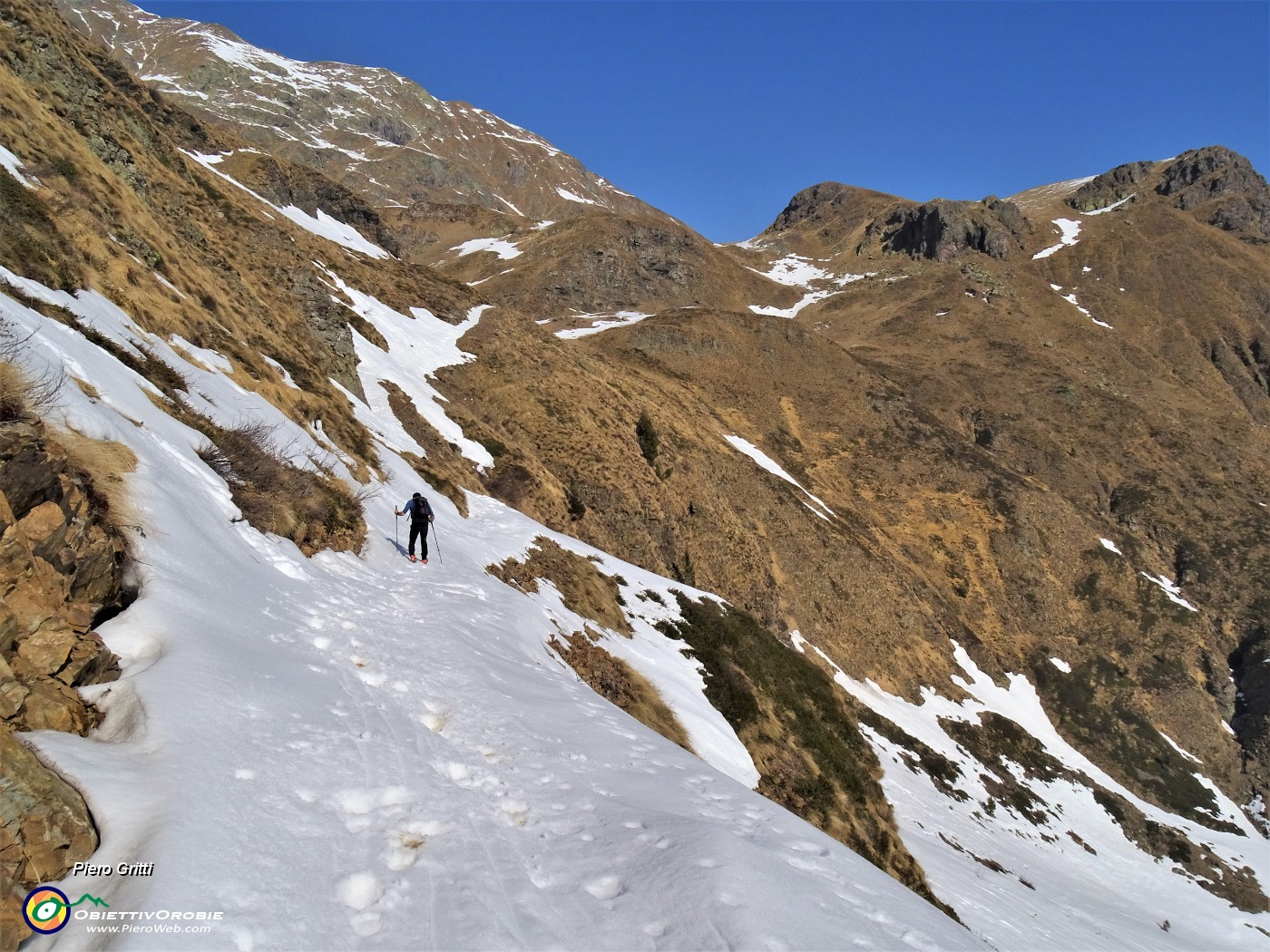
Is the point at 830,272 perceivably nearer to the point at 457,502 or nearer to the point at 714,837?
the point at 457,502

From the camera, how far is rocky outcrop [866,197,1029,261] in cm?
13650

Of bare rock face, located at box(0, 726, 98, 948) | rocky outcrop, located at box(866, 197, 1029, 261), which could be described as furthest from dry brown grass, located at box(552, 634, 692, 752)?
rocky outcrop, located at box(866, 197, 1029, 261)

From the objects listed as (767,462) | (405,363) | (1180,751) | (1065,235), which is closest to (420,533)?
(405,363)

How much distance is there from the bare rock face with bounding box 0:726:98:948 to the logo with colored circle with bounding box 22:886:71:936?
38 mm

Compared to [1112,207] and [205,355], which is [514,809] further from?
[1112,207]

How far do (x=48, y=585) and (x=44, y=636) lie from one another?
21.0 inches

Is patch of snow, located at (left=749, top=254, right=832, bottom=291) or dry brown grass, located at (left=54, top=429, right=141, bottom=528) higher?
patch of snow, located at (left=749, top=254, right=832, bottom=291)

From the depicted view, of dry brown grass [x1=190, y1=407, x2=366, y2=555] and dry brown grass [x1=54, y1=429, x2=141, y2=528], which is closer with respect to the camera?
dry brown grass [x1=54, y1=429, x2=141, y2=528]

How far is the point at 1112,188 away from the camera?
160 metres

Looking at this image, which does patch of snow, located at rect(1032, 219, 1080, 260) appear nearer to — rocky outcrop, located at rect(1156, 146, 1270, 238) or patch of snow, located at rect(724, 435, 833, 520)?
rocky outcrop, located at rect(1156, 146, 1270, 238)

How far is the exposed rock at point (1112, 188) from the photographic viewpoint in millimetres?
156875

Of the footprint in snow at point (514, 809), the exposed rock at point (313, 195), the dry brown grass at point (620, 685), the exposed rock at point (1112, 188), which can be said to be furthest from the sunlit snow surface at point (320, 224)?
the exposed rock at point (1112, 188)

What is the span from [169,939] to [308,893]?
2.34ft

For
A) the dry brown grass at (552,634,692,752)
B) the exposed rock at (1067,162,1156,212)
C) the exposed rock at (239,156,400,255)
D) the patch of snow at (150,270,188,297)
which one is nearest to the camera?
the dry brown grass at (552,634,692,752)
